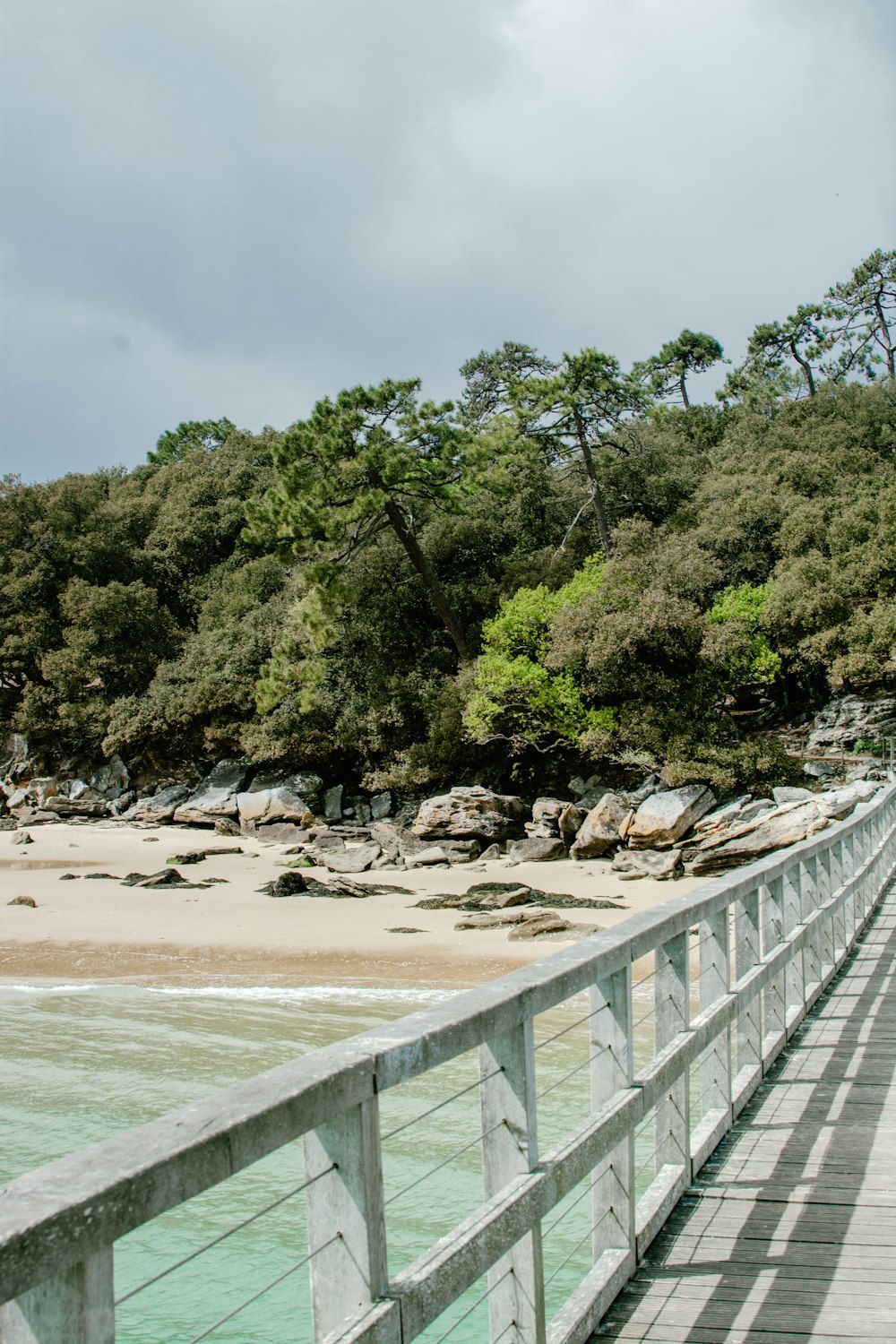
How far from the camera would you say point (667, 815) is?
23.4m

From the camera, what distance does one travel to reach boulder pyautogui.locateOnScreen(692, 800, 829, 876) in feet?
67.1

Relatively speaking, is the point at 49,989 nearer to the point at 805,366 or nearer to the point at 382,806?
the point at 382,806

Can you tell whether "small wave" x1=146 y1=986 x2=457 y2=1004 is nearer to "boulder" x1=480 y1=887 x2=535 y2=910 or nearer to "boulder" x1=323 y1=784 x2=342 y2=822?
"boulder" x1=480 y1=887 x2=535 y2=910

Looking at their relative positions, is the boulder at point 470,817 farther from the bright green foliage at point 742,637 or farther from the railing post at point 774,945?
the railing post at point 774,945

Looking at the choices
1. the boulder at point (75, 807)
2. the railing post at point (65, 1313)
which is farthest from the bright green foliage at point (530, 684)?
the railing post at point (65, 1313)

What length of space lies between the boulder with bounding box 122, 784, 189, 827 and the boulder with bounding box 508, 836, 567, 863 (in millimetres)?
14107

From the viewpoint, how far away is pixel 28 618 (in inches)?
1640

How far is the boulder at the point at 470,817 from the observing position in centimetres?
2566

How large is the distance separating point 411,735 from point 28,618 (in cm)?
1863

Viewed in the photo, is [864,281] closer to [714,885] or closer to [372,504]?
[372,504]

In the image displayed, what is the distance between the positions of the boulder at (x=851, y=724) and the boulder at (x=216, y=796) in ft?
60.0

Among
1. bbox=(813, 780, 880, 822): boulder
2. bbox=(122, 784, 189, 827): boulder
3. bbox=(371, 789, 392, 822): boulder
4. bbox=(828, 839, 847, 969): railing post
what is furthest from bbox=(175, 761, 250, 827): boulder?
bbox=(828, 839, 847, 969): railing post

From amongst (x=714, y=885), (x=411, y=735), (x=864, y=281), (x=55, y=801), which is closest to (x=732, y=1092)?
(x=714, y=885)

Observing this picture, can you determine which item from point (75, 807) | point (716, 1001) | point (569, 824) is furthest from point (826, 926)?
point (75, 807)
